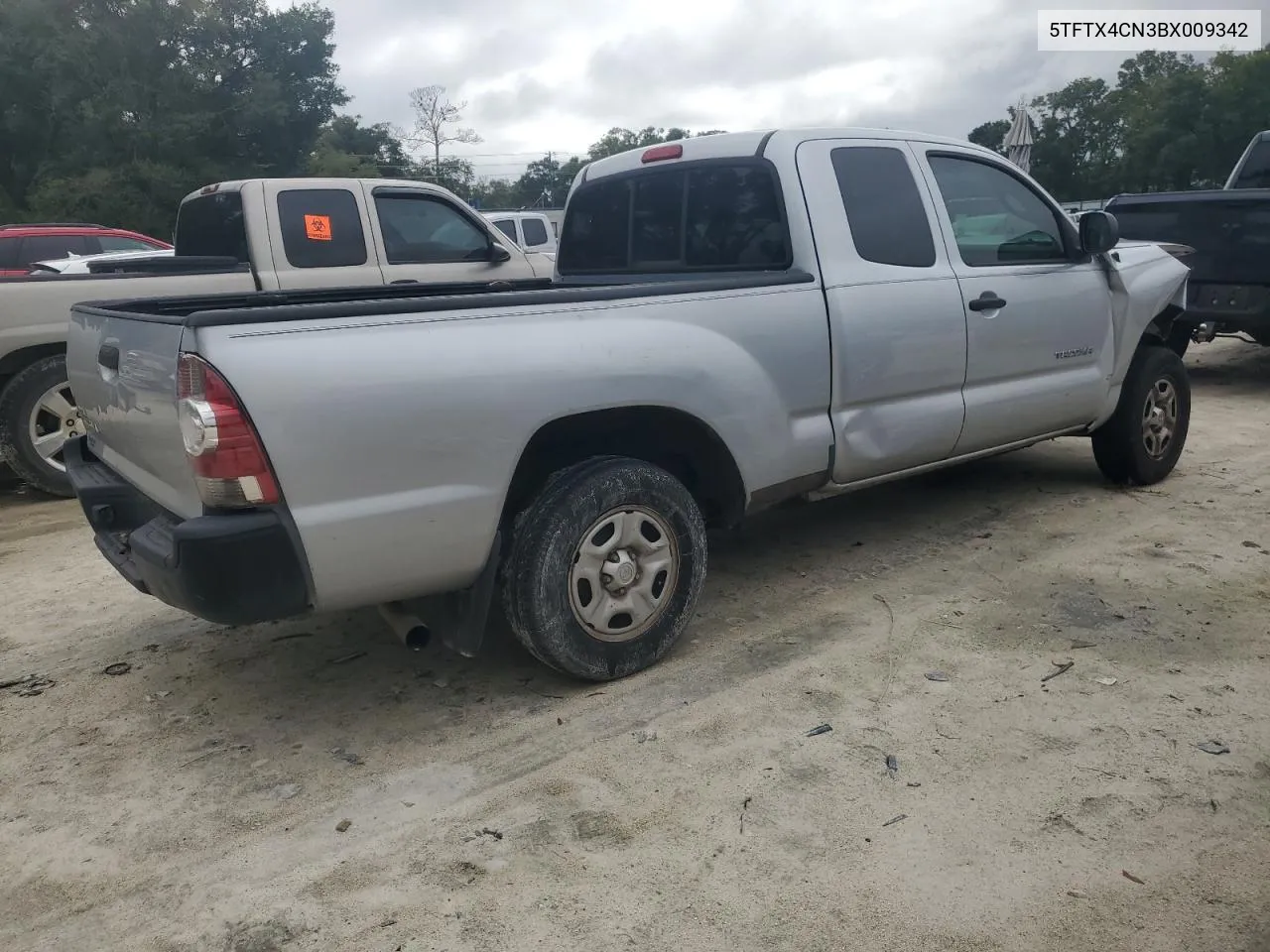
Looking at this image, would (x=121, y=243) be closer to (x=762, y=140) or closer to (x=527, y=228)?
(x=527, y=228)

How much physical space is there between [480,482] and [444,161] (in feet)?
171

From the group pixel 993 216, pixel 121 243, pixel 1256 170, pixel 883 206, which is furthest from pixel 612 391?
pixel 121 243

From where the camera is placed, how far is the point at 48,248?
41.6ft

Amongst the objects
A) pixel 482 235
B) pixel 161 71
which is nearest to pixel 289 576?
pixel 482 235

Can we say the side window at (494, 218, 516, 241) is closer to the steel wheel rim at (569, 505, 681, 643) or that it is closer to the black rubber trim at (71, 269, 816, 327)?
the black rubber trim at (71, 269, 816, 327)

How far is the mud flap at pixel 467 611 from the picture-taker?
10.5 feet

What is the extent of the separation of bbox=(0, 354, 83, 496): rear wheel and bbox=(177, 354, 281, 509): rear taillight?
404cm

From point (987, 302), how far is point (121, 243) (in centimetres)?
1263

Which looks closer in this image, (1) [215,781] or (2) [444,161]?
(1) [215,781]

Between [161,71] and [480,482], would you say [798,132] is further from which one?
[161,71]

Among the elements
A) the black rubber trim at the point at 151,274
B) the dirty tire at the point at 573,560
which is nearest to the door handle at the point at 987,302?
the dirty tire at the point at 573,560

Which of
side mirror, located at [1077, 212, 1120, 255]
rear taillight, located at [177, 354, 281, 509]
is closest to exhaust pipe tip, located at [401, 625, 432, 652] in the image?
rear taillight, located at [177, 354, 281, 509]

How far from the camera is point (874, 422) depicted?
13.6 feet

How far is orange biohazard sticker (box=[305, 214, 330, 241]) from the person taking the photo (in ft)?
22.4
